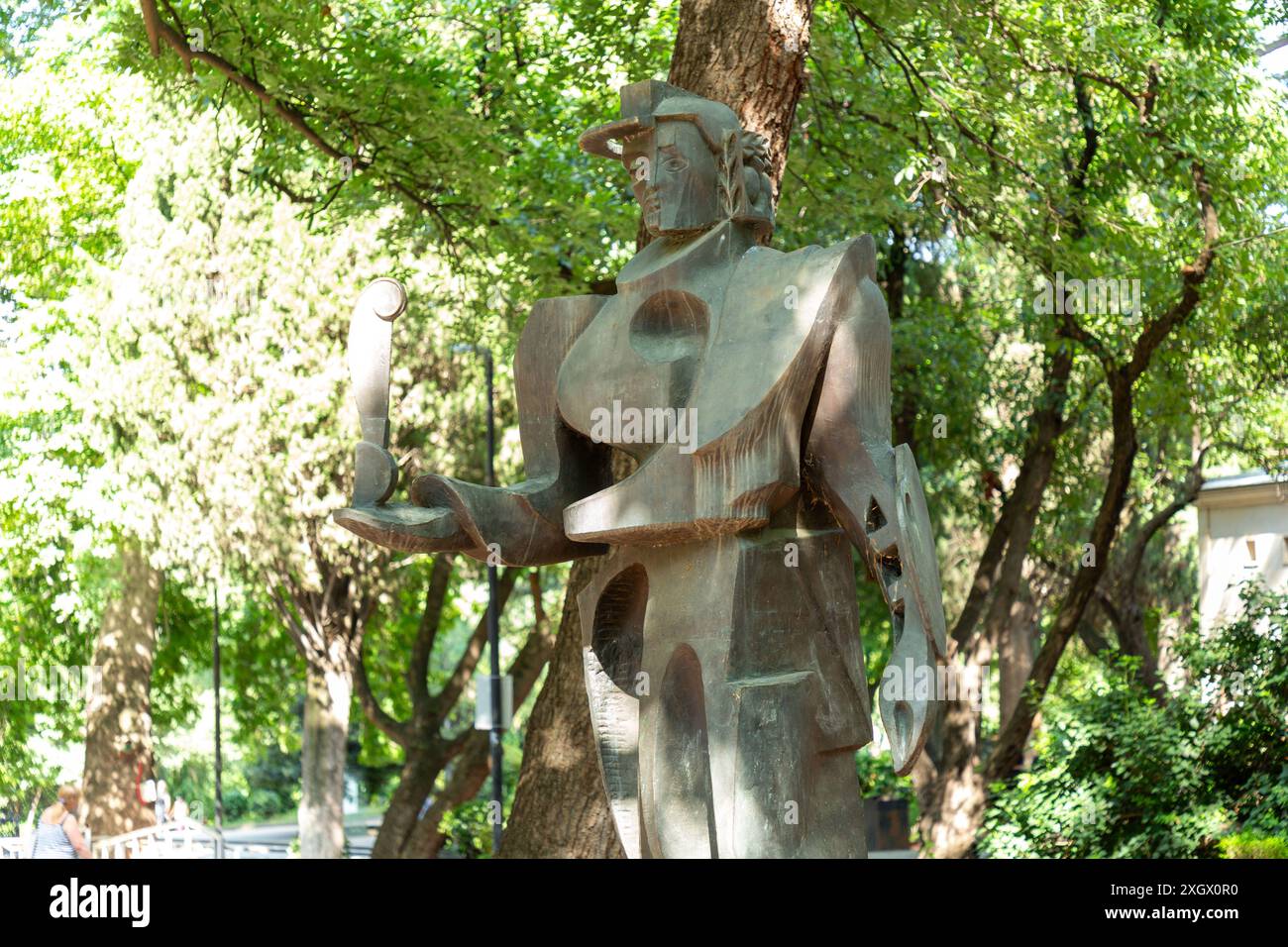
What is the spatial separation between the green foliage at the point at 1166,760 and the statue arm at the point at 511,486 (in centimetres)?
838

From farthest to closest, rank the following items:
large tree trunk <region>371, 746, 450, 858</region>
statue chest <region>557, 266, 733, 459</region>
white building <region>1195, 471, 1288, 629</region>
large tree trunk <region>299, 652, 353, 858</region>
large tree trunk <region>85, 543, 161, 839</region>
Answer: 1. large tree trunk <region>85, 543, 161, 839</region>
2. large tree trunk <region>299, 652, 353, 858</region>
3. white building <region>1195, 471, 1288, 629</region>
4. large tree trunk <region>371, 746, 450, 858</region>
5. statue chest <region>557, 266, 733, 459</region>

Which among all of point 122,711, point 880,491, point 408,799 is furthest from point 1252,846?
point 122,711

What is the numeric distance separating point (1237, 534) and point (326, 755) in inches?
446

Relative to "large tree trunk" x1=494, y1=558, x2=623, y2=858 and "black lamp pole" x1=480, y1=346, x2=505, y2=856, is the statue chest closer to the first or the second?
"large tree trunk" x1=494, y1=558, x2=623, y2=858

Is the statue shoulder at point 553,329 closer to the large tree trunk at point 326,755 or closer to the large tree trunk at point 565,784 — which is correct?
the large tree trunk at point 565,784

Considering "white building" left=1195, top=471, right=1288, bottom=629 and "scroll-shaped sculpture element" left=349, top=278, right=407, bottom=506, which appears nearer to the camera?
"scroll-shaped sculpture element" left=349, top=278, right=407, bottom=506

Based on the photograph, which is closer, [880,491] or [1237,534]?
[880,491]

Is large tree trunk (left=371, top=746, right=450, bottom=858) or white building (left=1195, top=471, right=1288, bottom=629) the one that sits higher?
white building (left=1195, top=471, right=1288, bottom=629)

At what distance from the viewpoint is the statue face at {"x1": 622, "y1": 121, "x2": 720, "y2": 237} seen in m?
4.68

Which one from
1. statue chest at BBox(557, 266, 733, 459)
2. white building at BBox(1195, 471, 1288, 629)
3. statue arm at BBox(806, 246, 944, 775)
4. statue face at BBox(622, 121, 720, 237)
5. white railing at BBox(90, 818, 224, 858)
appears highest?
white building at BBox(1195, 471, 1288, 629)

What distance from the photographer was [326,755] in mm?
19578

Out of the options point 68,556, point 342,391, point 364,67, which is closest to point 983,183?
point 364,67

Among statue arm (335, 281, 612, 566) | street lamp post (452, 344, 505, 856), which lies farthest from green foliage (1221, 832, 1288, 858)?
street lamp post (452, 344, 505, 856)

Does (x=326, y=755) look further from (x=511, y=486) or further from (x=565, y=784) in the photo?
(x=511, y=486)
